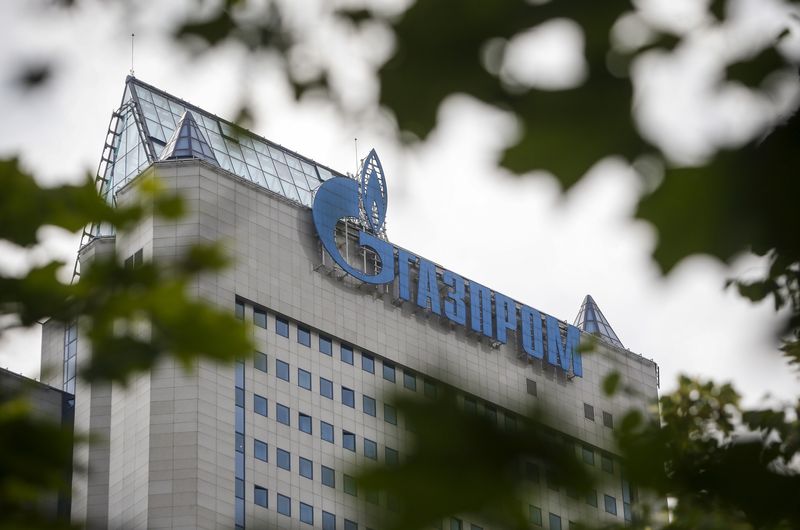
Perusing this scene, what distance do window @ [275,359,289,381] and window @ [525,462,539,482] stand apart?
72454mm

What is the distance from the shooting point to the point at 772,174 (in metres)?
2.81

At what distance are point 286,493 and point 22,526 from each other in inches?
2747

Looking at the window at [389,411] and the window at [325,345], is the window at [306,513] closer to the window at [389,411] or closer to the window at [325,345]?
the window at [325,345]

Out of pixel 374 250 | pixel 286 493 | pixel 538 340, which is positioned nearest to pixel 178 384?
pixel 286 493

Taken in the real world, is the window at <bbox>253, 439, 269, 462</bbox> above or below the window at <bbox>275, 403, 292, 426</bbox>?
below

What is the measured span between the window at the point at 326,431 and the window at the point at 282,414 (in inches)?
73.8

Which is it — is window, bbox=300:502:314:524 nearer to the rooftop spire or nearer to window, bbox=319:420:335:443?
window, bbox=319:420:335:443

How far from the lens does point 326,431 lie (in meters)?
75.4

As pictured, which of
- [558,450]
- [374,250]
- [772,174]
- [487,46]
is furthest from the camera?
[374,250]

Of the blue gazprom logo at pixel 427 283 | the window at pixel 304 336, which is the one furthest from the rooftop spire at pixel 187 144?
the window at pixel 304 336

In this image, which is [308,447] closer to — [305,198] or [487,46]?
[305,198]

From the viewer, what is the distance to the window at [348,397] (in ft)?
252

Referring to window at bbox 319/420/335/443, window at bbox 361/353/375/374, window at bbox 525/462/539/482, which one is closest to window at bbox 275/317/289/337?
window at bbox 361/353/375/374

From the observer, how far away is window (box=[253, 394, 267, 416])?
7306cm
